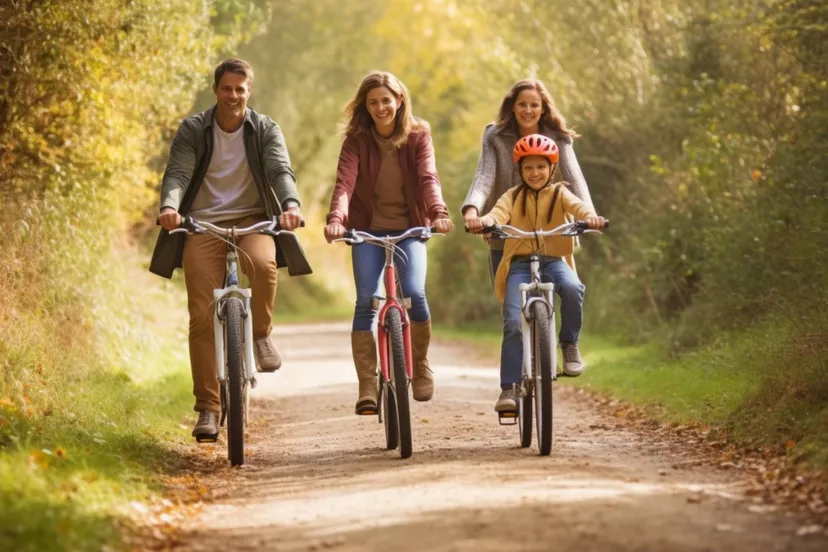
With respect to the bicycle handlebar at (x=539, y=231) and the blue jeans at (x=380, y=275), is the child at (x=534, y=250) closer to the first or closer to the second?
the bicycle handlebar at (x=539, y=231)

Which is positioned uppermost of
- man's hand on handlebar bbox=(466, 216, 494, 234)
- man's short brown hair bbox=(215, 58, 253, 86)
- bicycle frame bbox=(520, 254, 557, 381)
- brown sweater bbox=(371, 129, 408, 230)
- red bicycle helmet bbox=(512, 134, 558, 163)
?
man's short brown hair bbox=(215, 58, 253, 86)

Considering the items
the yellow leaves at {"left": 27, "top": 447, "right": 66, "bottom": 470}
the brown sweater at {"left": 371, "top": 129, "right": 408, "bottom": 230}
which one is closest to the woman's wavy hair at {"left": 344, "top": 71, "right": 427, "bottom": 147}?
the brown sweater at {"left": 371, "top": 129, "right": 408, "bottom": 230}

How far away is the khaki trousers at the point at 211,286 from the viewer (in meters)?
8.66

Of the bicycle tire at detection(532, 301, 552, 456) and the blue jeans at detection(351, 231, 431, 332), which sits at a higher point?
the blue jeans at detection(351, 231, 431, 332)

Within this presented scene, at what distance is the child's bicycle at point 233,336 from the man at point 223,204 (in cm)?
18

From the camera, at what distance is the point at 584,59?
22.4m

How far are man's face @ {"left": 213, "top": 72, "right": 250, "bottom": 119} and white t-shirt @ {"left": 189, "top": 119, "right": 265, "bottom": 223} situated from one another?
0.14 meters

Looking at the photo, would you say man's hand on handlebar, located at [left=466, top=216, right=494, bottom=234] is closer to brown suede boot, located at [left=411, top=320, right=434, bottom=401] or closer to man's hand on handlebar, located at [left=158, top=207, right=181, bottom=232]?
brown suede boot, located at [left=411, top=320, right=434, bottom=401]

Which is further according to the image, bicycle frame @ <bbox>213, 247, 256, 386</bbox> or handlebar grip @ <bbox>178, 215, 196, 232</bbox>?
bicycle frame @ <bbox>213, 247, 256, 386</bbox>

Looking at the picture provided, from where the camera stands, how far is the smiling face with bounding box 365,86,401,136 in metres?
8.72

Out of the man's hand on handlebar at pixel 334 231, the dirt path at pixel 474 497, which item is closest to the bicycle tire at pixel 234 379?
the dirt path at pixel 474 497

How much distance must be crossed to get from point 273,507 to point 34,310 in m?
5.25

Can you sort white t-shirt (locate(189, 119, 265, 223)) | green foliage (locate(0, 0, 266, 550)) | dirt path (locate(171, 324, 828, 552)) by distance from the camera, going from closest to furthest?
dirt path (locate(171, 324, 828, 552))
green foliage (locate(0, 0, 266, 550))
white t-shirt (locate(189, 119, 265, 223))

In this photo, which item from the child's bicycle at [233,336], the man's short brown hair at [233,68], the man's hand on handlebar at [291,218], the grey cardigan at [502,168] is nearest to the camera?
the child's bicycle at [233,336]
